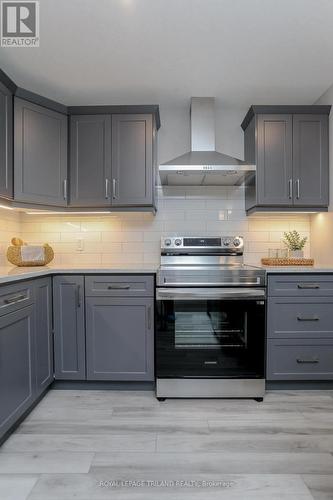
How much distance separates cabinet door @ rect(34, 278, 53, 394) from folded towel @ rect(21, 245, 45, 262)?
44cm

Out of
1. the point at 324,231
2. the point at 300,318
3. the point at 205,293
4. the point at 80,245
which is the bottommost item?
the point at 300,318

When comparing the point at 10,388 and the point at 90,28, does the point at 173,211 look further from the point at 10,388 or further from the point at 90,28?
the point at 10,388

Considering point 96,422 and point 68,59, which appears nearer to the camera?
point 96,422

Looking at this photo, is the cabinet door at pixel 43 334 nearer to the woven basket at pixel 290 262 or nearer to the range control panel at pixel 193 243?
the range control panel at pixel 193 243

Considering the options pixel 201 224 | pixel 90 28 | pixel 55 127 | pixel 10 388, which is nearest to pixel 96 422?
pixel 10 388

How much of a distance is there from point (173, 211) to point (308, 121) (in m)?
1.39

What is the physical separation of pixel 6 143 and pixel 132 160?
37.7 inches

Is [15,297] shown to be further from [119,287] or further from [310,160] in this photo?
[310,160]

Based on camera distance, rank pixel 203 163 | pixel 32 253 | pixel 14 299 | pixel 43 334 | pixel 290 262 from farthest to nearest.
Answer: pixel 290 262 < pixel 32 253 < pixel 203 163 < pixel 43 334 < pixel 14 299

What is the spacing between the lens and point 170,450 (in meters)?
1.72

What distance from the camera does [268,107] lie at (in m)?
2.70
